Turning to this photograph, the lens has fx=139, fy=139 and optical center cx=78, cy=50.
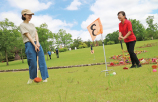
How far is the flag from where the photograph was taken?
5.50m

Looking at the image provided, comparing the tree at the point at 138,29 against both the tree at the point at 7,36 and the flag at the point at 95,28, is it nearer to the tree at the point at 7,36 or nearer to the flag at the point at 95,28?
the tree at the point at 7,36

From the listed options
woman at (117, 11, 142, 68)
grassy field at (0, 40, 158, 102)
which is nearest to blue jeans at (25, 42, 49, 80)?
grassy field at (0, 40, 158, 102)

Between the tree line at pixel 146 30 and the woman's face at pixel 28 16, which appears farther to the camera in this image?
the tree line at pixel 146 30

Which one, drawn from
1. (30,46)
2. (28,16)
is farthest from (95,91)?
(28,16)

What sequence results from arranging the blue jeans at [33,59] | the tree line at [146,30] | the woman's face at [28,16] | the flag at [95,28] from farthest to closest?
1. the tree line at [146,30]
2. the flag at [95,28]
3. the woman's face at [28,16]
4. the blue jeans at [33,59]

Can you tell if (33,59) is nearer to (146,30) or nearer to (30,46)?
(30,46)

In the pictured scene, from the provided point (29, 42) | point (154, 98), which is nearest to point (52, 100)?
point (154, 98)

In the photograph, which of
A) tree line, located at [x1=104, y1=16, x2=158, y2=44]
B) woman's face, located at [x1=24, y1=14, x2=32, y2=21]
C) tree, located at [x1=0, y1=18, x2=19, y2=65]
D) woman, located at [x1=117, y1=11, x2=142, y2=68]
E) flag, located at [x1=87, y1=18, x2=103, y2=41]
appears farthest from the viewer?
tree line, located at [x1=104, y1=16, x2=158, y2=44]

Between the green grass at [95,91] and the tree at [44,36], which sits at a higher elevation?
the tree at [44,36]

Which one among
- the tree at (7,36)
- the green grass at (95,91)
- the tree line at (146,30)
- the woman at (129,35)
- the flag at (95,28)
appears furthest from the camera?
the tree line at (146,30)

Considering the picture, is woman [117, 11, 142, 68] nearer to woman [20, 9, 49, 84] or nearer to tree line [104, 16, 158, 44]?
woman [20, 9, 49, 84]

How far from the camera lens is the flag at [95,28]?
5504 millimetres

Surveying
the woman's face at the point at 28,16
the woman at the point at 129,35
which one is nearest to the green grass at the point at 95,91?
the woman at the point at 129,35

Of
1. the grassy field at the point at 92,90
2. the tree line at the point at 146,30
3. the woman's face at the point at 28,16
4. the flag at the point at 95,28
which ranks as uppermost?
the tree line at the point at 146,30
